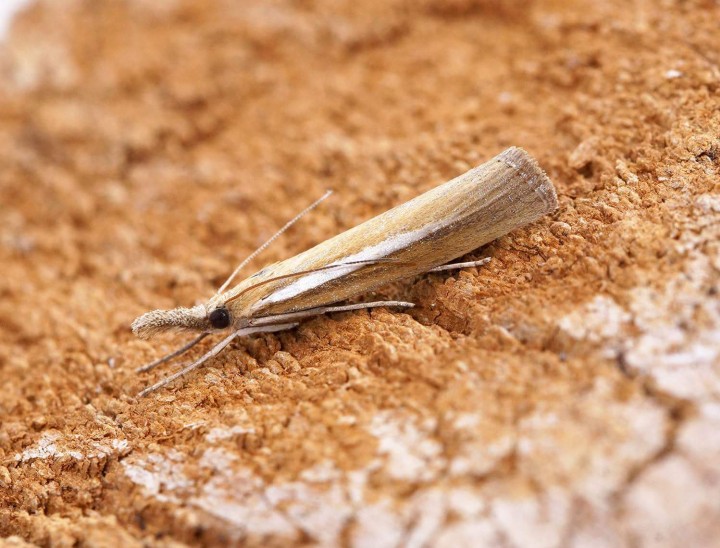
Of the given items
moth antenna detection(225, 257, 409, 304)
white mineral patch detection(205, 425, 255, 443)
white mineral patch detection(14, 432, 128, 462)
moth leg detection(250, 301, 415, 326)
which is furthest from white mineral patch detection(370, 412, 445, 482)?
white mineral patch detection(14, 432, 128, 462)

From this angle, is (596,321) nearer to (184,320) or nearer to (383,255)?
(383,255)

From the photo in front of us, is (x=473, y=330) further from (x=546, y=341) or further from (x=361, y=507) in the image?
(x=361, y=507)

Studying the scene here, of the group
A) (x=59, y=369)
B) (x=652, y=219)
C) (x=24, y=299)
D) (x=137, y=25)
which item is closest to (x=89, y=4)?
(x=137, y=25)

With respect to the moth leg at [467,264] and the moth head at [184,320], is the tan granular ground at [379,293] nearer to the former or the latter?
the moth leg at [467,264]

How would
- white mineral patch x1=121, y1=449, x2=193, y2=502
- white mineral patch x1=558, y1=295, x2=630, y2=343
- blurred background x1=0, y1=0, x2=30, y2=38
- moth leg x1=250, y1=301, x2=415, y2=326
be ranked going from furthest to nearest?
1. blurred background x1=0, y1=0, x2=30, y2=38
2. moth leg x1=250, y1=301, x2=415, y2=326
3. white mineral patch x1=121, y1=449, x2=193, y2=502
4. white mineral patch x1=558, y1=295, x2=630, y2=343

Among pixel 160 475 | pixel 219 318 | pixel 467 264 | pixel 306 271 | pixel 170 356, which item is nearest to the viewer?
pixel 160 475

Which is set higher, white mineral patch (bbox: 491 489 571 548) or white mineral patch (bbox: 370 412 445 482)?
white mineral patch (bbox: 370 412 445 482)

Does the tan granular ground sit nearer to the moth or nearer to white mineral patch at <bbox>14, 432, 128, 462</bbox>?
white mineral patch at <bbox>14, 432, 128, 462</bbox>

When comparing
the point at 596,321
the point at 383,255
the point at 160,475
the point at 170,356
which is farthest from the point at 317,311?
the point at 596,321
